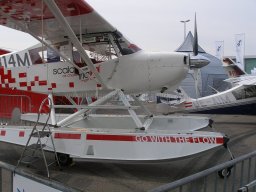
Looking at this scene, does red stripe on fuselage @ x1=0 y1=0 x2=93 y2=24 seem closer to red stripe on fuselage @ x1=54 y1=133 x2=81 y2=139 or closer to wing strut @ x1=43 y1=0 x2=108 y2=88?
wing strut @ x1=43 y1=0 x2=108 y2=88

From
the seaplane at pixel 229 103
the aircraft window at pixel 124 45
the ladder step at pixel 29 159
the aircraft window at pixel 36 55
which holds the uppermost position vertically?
the aircraft window at pixel 124 45

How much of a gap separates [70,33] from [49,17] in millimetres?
879

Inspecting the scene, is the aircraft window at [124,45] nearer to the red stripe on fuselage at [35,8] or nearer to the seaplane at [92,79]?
the seaplane at [92,79]

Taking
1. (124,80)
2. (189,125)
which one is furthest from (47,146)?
(189,125)

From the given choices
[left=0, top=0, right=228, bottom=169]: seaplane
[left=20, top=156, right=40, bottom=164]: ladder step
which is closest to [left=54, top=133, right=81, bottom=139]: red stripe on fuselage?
[left=0, top=0, right=228, bottom=169]: seaplane

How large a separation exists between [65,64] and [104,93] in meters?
1.14

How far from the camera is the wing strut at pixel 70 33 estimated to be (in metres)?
5.02

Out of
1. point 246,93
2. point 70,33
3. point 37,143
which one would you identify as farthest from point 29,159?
point 246,93

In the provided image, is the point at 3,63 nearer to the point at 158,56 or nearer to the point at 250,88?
the point at 158,56

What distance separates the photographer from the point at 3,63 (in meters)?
7.57

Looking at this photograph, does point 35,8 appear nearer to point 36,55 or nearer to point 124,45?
point 36,55

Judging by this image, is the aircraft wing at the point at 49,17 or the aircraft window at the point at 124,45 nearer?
the aircraft wing at the point at 49,17

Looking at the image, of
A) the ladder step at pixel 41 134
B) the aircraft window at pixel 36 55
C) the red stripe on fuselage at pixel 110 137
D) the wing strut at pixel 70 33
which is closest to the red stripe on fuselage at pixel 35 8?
the wing strut at pixel 70 33

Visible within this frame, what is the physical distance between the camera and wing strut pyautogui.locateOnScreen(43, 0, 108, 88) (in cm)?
502
